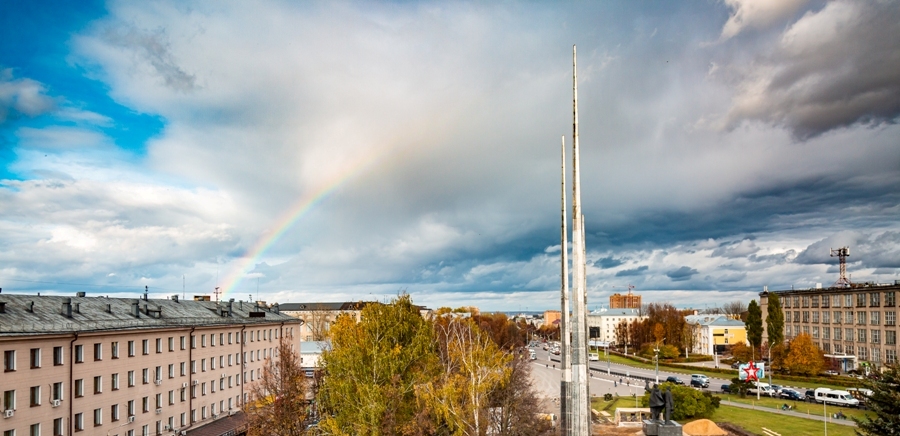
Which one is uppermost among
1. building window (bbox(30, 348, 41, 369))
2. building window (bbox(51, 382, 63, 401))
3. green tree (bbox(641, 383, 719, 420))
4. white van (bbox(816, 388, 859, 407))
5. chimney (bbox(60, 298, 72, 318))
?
chimney (bbox(60, 298, 72, 318))

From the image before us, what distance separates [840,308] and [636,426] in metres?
71.2

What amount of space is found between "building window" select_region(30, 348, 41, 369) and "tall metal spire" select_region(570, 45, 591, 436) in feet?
125

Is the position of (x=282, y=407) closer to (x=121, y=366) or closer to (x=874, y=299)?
(x=121, y=366)

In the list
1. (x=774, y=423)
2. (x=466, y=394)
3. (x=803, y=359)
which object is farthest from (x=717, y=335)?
(x=466, y=394)

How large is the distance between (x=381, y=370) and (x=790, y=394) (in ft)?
190

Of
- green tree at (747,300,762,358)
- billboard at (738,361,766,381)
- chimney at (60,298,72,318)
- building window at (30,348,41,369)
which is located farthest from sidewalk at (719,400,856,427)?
chimney at (60,298,72,318)

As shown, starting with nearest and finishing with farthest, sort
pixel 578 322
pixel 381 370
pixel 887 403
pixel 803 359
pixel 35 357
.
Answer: pixel 578 322 → pixel 887 403 → pixel 381 370 → pixel 35 357 → pixel 803 359

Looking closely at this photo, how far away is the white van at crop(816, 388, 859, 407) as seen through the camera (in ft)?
207

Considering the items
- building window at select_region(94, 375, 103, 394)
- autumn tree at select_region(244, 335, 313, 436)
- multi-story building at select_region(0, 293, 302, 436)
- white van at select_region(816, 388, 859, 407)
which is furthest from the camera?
white van at select_region(816, 388, 859, 407)

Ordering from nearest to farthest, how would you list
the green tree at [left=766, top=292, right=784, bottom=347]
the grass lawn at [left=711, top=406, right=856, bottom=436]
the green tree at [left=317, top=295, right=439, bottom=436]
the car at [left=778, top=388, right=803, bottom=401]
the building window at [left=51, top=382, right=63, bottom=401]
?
the green tree at [left=317, top=295, right=439, bottom=436] < the building window at [left=51, top=382, right=63, bottom=401] < the grass lawn at [left=711, top=406, right=856, bottom=436] < the car at [left=778, top=388, right=803, bottom=401] < the green tree at [left=766, top=292, right=784, bottom=347]

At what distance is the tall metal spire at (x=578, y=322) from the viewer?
15484 millimetres

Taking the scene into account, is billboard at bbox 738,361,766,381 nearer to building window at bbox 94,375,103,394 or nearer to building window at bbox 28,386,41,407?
building window at bbox 94,375,103,394

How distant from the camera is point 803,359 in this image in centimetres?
8731

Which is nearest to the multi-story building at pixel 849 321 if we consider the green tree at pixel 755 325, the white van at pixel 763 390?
the green tree at pixel 755 325
